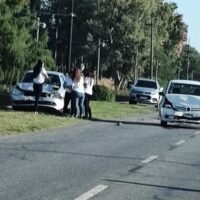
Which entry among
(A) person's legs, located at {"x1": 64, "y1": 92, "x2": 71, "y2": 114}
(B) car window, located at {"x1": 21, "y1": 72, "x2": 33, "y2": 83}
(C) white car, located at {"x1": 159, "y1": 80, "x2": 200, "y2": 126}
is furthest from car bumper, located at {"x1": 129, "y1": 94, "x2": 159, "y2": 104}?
(A) person's legs, located at {"x1": 64, "y1": 92, "x2": 71, "y2": 114}

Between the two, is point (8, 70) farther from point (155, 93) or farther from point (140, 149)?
point (140, 149)

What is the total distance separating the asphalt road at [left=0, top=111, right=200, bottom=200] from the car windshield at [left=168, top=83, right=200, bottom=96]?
5618 mm

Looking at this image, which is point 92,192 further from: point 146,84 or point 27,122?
point 146,84

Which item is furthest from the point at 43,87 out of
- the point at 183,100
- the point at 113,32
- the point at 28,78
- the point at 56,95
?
the point at 113,32

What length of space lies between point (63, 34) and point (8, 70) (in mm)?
55431

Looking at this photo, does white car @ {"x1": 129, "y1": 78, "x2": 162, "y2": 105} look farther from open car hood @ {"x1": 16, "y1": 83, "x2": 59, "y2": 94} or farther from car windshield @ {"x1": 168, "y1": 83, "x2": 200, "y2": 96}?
open car hood @ {"x1": 16, "y1": 83, "x2": 59, "y2": 94}

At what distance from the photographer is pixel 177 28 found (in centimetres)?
10519

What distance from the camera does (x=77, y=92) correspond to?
81.6 ft

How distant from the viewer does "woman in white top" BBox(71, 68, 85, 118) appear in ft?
81.3

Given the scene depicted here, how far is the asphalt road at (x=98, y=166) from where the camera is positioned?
9.69 m

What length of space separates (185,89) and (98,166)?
13.6 meters

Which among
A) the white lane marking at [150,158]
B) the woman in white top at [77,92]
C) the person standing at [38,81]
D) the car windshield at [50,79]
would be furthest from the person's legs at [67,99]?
the white lane marking at [150,158]

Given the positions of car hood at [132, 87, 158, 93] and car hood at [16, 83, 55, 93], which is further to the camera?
car hood at [132, 87, 158, 93]

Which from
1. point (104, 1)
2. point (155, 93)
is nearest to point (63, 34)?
point (104, 1)
